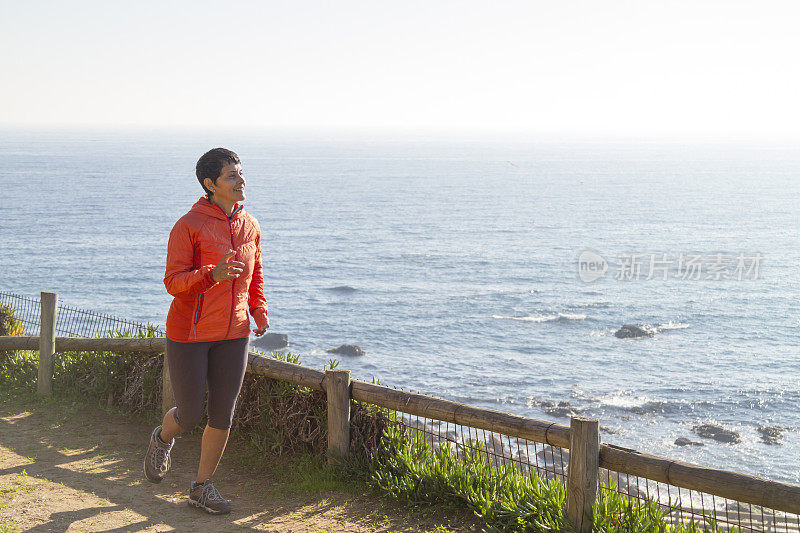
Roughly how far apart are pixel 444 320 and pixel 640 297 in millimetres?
18601

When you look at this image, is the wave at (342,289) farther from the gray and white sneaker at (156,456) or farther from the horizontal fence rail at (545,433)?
the gray and white sneaker at (156,456)

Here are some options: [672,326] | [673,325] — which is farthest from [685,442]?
[673,325]

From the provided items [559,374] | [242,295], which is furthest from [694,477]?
[559,374]

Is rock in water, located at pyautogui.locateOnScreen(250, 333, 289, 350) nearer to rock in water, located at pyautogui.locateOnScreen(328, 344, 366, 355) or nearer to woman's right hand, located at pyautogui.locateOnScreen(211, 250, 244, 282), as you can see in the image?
rock in water, located at pyautogui.locateOnScreen(328, 344, 366, 355)

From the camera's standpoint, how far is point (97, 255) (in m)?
70.6

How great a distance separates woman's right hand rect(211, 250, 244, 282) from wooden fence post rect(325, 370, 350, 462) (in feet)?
5.15

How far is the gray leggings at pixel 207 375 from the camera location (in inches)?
198

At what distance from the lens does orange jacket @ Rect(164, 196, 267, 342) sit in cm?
480

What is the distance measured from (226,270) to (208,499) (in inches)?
73.2

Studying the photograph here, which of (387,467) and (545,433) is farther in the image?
(387,467)

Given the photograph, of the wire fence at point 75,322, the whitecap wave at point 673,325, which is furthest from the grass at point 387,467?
the whitecap wave at point 673,325

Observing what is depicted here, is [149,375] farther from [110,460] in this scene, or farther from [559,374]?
[559,374]

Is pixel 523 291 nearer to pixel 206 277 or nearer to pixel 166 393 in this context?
pixel 166 393

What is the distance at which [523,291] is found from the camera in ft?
195
